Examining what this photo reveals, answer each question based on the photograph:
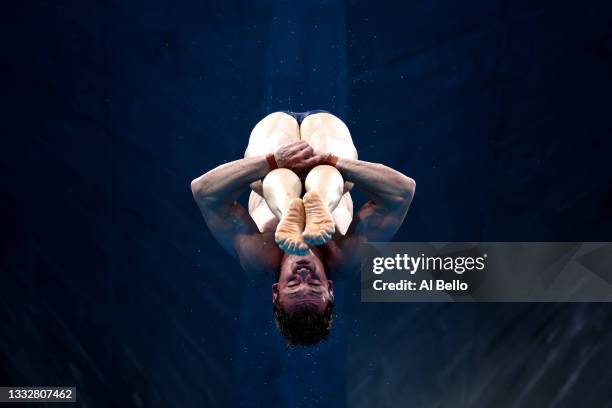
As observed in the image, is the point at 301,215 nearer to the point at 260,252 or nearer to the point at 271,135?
the point at 260,252

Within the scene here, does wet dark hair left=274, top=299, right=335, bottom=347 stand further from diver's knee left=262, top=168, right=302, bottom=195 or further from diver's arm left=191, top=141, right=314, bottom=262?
diver's knee left=262, top=168, right=302, bottom=195

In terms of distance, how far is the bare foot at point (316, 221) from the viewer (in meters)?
2.52

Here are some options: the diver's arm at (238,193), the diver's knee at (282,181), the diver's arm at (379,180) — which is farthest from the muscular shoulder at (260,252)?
the diver's arm at (379,180)

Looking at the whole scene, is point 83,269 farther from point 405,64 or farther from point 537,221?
point 537,221

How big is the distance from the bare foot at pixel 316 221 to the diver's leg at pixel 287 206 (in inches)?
1.0

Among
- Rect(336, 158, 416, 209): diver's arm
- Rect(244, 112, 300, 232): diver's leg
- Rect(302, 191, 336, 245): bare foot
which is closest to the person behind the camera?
Rect(302, 191, 336, 245): bare foot

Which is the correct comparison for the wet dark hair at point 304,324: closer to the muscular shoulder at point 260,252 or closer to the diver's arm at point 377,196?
the muscular shoulder at point 260,252

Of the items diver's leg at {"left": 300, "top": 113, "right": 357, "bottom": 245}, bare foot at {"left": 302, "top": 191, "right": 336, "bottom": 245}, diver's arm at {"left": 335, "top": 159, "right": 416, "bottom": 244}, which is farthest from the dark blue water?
bare foot at {"left": 302, "top": 191, "right": 336, "bottom": 245}

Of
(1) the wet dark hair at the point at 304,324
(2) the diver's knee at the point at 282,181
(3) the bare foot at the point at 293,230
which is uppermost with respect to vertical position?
(2) the diver's knee at the point at 282,181

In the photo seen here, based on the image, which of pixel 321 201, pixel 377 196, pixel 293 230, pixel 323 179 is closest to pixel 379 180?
pixel 377 196

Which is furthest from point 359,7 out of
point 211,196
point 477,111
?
point 211,196

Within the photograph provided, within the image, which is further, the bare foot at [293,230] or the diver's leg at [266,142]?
the diver's leg at [266,142]

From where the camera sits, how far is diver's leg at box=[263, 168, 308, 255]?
2.54m

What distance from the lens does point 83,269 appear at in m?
4.38
